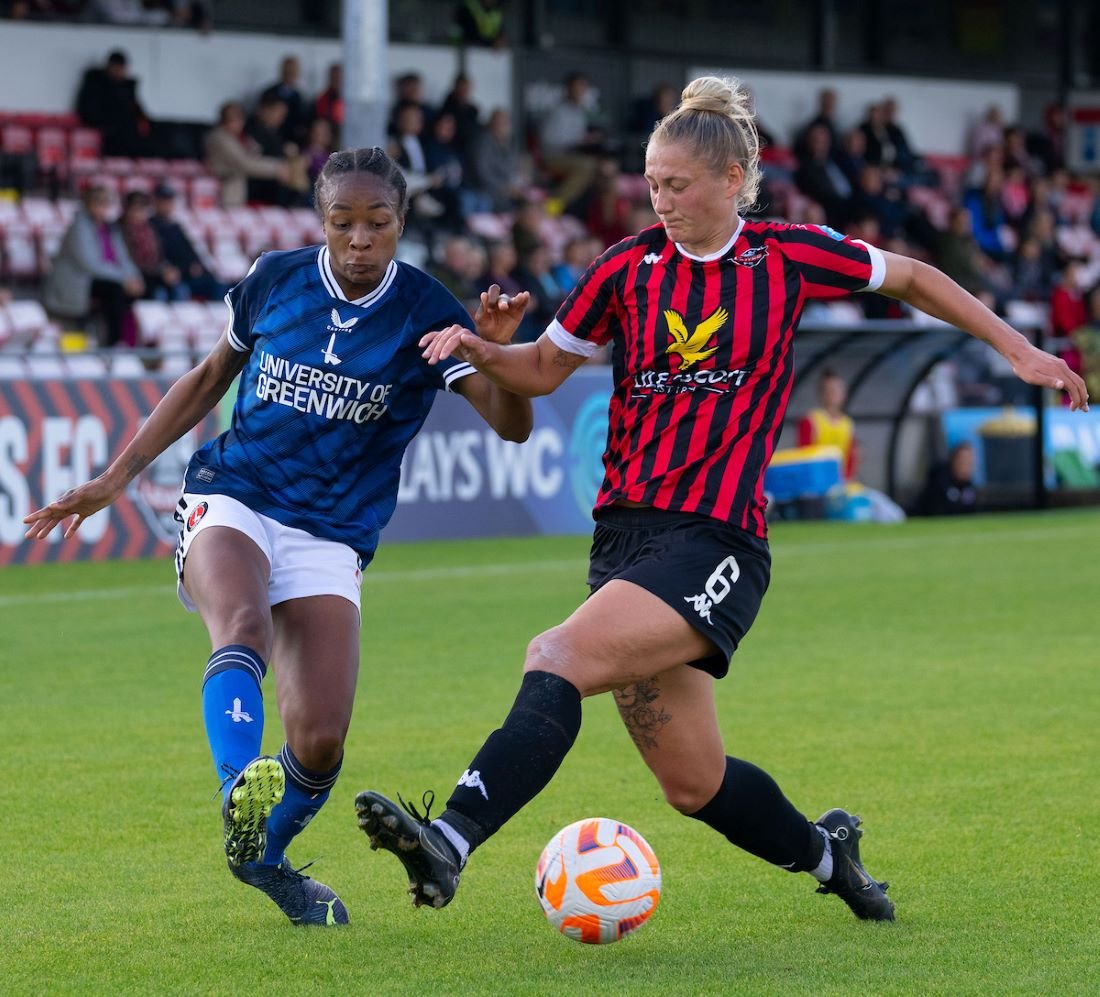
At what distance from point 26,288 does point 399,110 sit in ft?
15.3

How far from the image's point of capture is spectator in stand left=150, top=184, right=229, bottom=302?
1764 centimetres

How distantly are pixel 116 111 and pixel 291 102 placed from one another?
6.22 feet

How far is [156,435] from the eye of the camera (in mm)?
5105

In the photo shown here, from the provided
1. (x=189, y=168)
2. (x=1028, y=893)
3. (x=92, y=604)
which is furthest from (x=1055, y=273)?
(x=1028, y=893)

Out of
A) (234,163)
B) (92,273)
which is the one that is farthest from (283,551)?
(234,163)

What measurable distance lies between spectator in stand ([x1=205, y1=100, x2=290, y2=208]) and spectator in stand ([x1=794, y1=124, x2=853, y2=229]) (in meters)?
7.91

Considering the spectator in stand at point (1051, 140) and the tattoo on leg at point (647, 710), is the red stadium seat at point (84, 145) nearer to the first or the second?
the spectator in stand at point (1051, 140)

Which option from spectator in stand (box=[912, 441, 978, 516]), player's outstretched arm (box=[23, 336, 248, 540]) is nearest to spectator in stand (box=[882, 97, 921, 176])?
spectator in stand (box=[912, 441, 978, 516])

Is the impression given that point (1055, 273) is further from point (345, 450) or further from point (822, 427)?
point (345, 450)

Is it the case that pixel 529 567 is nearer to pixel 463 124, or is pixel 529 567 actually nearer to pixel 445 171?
pixel 445 171

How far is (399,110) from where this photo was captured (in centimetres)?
2102

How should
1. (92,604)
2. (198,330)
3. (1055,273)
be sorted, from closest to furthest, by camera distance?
(92,604), (198,330), (1055,273)

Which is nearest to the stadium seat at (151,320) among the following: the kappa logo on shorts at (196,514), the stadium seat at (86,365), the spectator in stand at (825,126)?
the stadium seat at (86,365)

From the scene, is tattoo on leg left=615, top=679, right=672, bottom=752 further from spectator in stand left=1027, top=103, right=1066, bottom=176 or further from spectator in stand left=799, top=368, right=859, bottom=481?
spectator in stand left=1027, top=103, right=1066, bottom=176
